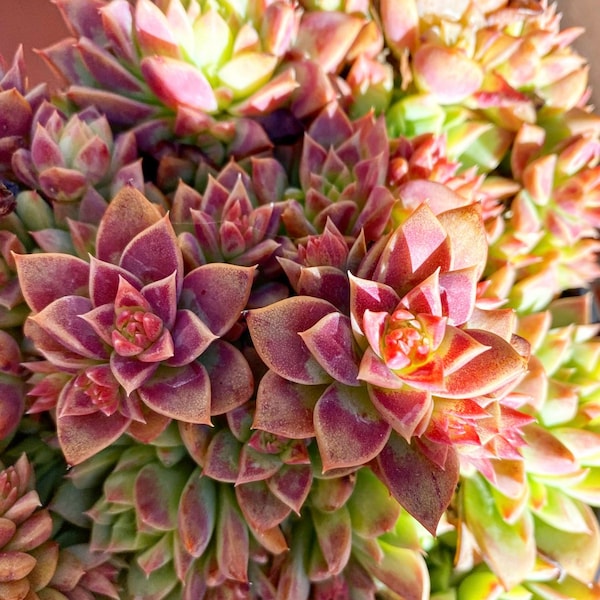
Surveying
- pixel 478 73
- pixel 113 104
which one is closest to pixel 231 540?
pixel 113 104

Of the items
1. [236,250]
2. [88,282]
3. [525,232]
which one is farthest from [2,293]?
[525,232]

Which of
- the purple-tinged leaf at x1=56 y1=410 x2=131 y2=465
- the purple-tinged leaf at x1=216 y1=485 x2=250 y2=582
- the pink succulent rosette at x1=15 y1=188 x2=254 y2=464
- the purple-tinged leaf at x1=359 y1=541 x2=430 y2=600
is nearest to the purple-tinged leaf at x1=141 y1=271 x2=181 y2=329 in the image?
the pink succulent rosette at x1=15 y1=188 x2=254 y2=464

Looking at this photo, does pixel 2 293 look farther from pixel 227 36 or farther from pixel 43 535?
pixel 227 36

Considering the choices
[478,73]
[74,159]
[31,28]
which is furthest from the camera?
[31,28]

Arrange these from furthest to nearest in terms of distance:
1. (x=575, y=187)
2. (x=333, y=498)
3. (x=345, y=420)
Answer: (x=575, y=187)
(x=333, y=498)
(x=345, y=420)

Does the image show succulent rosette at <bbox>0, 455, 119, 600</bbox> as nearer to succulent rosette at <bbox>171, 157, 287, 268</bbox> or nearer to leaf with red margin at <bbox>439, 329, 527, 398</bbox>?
succulent rosette at <bbox>171, 157, 287, 268</bbox>

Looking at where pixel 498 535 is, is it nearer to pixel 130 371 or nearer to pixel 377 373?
pixel 377 373
